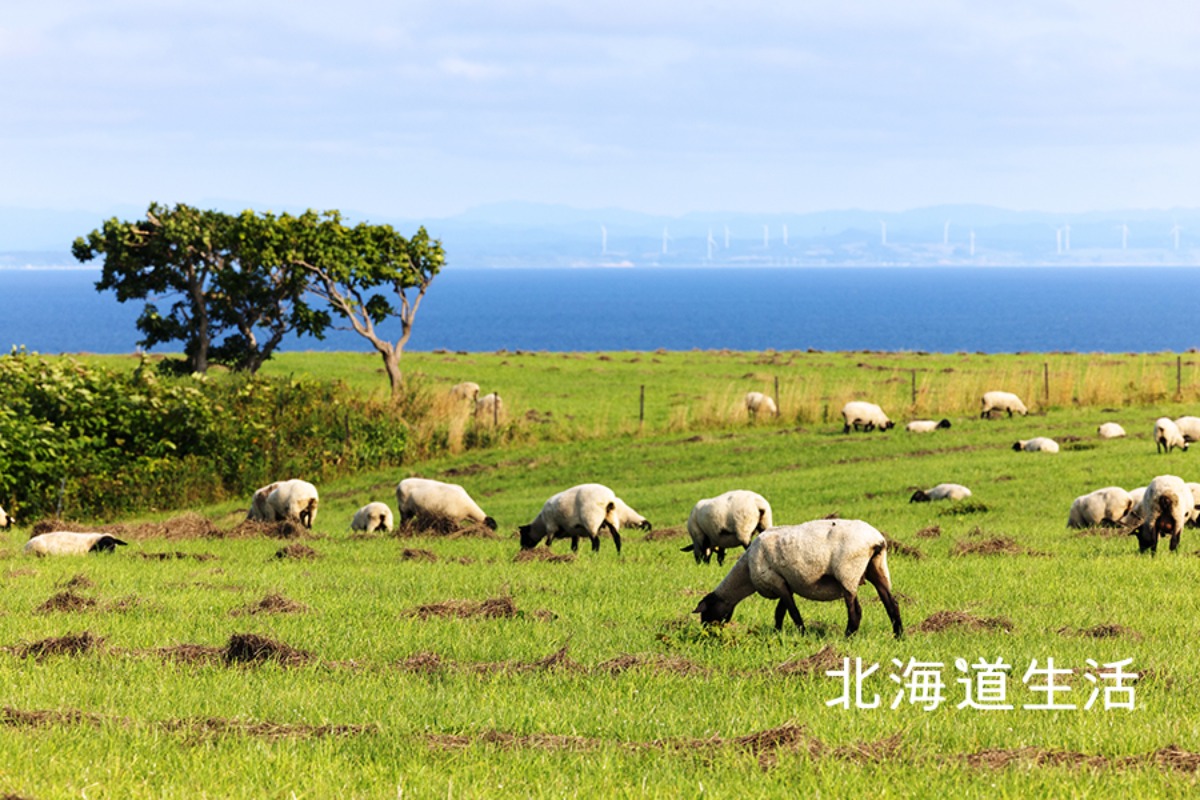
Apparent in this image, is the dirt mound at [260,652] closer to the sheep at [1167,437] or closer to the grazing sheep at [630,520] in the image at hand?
→ the grazing sheep at [630,520]

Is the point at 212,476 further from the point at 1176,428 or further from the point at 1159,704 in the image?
the point at 1159,704

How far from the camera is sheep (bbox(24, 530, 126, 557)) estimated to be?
22.1m

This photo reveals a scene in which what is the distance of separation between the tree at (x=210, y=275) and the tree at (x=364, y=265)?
0.91 m

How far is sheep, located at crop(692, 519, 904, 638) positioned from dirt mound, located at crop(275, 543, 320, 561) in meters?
11.2

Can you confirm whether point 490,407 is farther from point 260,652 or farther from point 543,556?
point 260,652

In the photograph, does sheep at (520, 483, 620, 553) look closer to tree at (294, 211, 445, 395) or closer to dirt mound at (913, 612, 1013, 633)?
dirt mound at (913, 612, 1013, 633)

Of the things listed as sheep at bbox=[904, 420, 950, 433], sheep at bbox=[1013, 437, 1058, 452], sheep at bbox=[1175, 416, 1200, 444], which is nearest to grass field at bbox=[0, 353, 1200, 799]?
sheep at bbox=[1013, 437, 1058, 452]

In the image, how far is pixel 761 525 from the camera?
1953 centimetres

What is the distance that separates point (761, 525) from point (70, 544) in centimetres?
1305

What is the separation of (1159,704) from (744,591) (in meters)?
4.48

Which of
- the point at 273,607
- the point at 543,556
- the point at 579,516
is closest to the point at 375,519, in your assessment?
the point at 579,516

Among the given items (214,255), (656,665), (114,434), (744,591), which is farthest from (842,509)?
(214,255)

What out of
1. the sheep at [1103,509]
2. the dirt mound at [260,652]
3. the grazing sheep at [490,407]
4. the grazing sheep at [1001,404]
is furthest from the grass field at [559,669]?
the grazing sheep at [1001,404]

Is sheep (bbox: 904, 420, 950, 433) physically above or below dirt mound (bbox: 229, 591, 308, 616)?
above
